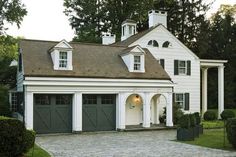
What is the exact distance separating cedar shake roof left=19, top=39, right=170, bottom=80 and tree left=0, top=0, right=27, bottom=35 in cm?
637

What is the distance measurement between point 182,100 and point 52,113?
42.8 ft

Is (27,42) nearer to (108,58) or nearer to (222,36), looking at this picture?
(108,58)

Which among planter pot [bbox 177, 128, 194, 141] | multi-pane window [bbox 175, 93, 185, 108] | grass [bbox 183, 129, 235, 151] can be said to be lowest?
grass [bbox 183, 129, 235, 151]

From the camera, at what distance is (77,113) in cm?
2317

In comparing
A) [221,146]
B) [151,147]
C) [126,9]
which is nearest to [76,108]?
[151,147]

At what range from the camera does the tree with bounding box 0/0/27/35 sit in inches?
1203

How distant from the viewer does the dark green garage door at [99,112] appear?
942 inches

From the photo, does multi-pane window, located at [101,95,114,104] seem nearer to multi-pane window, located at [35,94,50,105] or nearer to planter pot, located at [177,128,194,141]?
multi-pane window, located at [35,94,50,105]

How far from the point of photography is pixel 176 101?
31172 mm

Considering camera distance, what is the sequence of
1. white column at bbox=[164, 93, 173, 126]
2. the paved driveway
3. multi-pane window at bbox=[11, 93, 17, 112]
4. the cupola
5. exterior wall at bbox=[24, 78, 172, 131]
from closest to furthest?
the paved driveway → exterior wall at bbox=[24, 78, 172, 131] → white column at bbox=[164, 93, 173, 126] → multi-pane window at bbox=[11, 93, 17, 112] → the cupola

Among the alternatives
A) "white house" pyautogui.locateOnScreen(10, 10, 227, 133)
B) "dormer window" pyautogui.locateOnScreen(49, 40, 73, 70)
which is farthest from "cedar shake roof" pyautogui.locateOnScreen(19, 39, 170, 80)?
"dormer window" pyautogui.locateOnScreen(49, 40, 73, 70)

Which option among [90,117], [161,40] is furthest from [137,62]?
[161,40]

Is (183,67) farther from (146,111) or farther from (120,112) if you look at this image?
(120,112)

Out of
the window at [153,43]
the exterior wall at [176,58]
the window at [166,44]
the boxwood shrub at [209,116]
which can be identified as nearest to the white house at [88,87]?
the window at [153,43]
